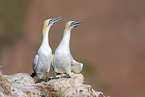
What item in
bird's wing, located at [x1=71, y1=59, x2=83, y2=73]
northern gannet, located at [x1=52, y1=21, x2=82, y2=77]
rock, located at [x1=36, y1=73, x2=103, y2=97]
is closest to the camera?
rock, located at [x1=36, y1=73, x2=103, y2=97]

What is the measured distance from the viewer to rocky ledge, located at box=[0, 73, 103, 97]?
4602mm

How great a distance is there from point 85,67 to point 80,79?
8.01 metres

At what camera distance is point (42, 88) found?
508 centimetres

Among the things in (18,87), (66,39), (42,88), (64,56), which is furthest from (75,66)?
(18,87)

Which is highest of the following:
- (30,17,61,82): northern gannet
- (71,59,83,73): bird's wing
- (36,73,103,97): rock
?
(30,17,61,82): northern gannet

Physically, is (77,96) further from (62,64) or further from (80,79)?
(62,64)

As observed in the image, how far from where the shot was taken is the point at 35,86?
5.04 m

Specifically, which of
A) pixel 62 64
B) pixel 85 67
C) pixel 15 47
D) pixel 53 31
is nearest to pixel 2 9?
pixel 15 47

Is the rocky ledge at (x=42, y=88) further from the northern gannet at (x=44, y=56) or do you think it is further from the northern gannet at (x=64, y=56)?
the northern gannet at (x=64, y=56)

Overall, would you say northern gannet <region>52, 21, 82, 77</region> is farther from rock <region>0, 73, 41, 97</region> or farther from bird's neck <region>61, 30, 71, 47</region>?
rock <region>0, 73, 41, 97</region>

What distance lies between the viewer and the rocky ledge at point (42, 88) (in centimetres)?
460

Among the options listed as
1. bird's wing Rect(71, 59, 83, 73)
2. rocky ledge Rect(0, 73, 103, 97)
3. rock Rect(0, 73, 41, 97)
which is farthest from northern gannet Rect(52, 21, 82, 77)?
rock Rect(0, 73, 41, 97)

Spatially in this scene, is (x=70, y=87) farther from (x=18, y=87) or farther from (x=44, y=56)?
(x=18, y=87)

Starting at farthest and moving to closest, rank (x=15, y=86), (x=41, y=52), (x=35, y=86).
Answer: (x=41, y=52), (x=35, y=86), (x=15, y=86)
